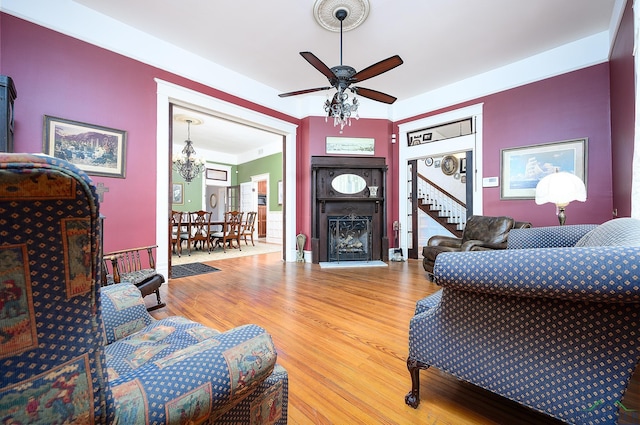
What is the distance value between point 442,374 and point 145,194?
3640mm

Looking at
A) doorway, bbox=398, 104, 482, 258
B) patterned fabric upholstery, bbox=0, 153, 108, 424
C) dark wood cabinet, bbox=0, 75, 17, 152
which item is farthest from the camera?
doorway, bbox=398, 104, 482, 258

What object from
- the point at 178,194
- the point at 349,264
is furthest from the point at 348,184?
the point at 178,194

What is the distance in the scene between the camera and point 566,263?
2.57 ft

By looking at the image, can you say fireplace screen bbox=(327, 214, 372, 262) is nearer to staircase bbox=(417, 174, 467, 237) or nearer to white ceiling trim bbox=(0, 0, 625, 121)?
white ceiling trim bbox=(0, 0, 625, 121)

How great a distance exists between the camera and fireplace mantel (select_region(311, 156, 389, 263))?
198 inches

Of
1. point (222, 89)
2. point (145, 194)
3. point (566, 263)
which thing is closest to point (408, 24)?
point (222, 89)

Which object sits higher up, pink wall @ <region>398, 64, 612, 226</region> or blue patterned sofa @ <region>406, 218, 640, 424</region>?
pink wall @ <region>398, 64, 612, 226</region>

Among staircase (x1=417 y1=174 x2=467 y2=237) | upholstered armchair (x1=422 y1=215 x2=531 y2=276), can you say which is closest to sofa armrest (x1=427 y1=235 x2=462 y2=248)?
upholstered armchair (x1=422 y1=215 x2=531 y2=276)

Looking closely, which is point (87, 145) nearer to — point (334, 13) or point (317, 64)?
point (317, 64)

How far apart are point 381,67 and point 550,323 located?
2.47 m

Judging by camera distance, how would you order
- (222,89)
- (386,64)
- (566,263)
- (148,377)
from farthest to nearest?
(222,89)
(386,64)
(566,263)
(148,377)

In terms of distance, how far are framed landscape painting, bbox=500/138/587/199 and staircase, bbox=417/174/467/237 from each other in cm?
301

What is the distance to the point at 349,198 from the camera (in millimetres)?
5035

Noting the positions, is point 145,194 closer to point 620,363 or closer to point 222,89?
point 222,89
